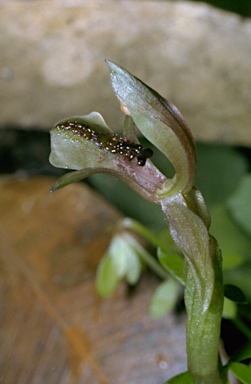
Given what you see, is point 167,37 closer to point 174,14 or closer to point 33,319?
point 174,14

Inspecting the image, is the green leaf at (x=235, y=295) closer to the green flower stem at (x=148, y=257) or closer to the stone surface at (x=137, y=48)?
the green flower stem at (x=148, y=257)

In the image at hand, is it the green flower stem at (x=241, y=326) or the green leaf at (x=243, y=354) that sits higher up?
the green leaf at (x=243, y=354)

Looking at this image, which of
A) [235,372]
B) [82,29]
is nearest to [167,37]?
[82,29]

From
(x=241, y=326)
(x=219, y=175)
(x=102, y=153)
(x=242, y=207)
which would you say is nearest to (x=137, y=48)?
(x=219, y=175)

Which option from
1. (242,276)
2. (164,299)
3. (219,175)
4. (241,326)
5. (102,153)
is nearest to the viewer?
(102,153)

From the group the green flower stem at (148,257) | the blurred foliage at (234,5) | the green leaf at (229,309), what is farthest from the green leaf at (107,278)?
the blurred foliage at (234,5)

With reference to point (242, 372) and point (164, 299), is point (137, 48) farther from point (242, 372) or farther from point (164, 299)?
point (242, 372)
